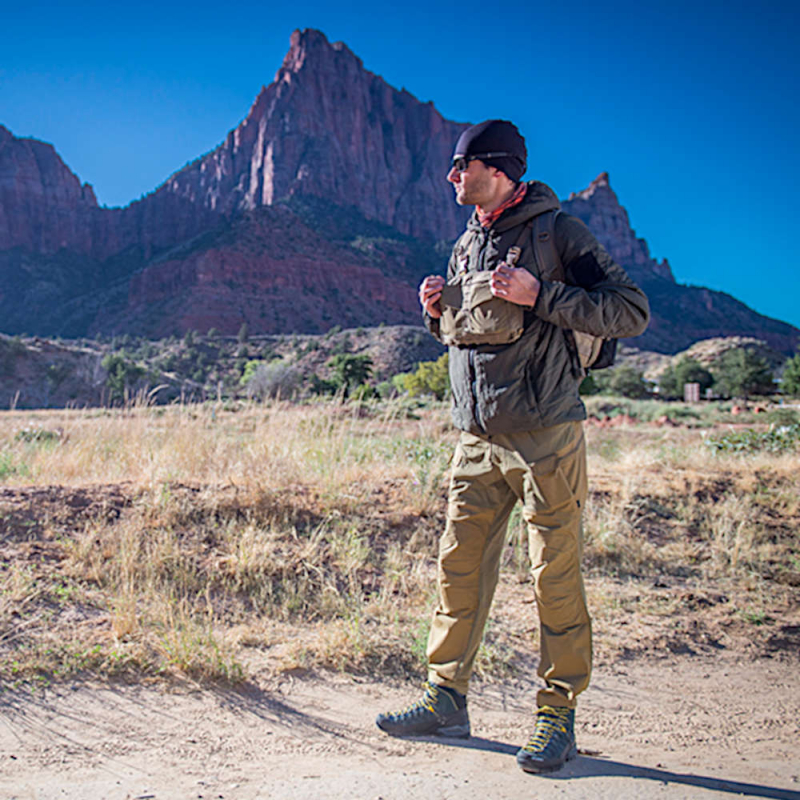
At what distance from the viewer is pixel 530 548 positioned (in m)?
2.22

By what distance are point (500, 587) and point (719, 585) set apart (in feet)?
4.63

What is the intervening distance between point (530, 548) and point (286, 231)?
86396 millimetres

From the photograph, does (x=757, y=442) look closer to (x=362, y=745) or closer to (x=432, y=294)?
(x=432, y=294)

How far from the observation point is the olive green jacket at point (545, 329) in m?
2.11

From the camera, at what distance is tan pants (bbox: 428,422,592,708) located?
214cm

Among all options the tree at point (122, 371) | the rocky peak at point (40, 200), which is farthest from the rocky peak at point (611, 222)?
the tree at point (122, 371)

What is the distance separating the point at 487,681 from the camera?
2883 mm

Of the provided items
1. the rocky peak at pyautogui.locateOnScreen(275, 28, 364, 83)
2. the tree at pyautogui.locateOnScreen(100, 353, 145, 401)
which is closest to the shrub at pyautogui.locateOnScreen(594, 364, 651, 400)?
the tree at pyautogui.locateOnScreen(100, 353, 145, 401)

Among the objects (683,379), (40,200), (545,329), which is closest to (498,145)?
(545,329)

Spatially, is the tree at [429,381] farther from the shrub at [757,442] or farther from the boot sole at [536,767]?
the boot sole at [536,767]

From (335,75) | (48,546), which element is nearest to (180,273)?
(335,75)

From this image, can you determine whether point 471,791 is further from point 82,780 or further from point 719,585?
point 719,585

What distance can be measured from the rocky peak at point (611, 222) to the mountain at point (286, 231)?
41 centimetres

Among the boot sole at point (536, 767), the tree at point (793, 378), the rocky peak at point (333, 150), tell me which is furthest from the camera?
the rocky peak at point (333, 150)
